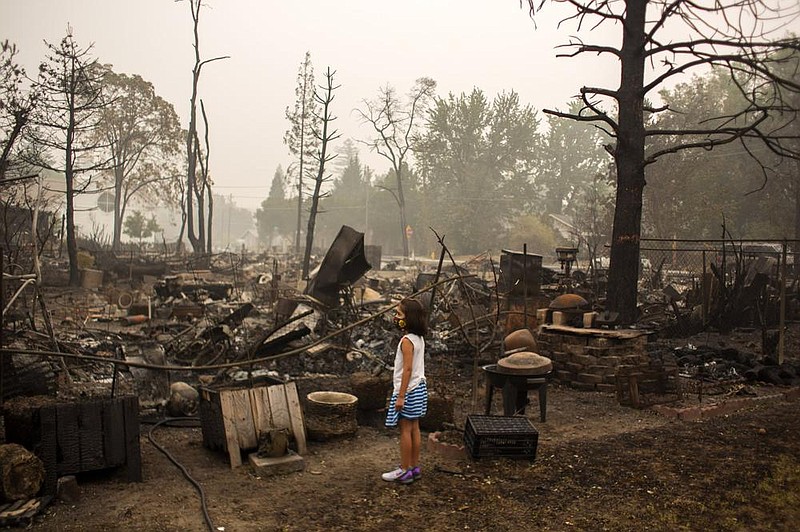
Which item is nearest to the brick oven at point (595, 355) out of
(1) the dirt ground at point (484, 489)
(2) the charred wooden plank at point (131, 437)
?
(1) the dirt ground at point (484, 489)

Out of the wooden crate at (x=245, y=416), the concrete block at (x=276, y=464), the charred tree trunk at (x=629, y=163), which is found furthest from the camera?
the charred tree trunk at (x=629, y=163)

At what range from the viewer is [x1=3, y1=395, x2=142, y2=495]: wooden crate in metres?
5.03

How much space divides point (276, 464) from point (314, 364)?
5303mm

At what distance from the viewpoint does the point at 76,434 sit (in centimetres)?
515

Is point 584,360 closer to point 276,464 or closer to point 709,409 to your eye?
point 709,409

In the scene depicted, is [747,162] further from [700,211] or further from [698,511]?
[698,511]

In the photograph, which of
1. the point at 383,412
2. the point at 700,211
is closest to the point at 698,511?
the point at 383,412

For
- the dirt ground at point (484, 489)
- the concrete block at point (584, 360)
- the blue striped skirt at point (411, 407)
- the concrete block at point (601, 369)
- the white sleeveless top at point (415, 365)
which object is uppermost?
the white sleeveless top at point (415, 365)

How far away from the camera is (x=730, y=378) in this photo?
32.8ft

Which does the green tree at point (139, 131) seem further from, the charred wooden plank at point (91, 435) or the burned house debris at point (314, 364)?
the charred wooden plank at point (91, 435)

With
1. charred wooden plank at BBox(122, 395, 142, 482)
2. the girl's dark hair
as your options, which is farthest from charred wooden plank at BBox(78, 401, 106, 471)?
the girl's dark hair

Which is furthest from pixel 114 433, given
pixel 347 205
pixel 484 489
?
pixel 347 205

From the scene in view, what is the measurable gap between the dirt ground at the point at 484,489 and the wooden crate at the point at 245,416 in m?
0.20

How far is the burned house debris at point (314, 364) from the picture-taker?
537 centimetres
